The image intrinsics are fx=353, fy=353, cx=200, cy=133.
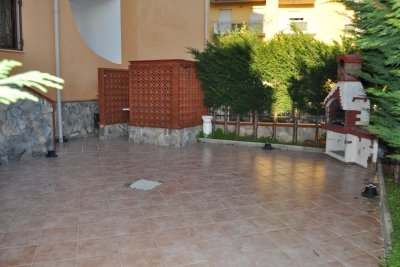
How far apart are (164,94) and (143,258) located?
688cm

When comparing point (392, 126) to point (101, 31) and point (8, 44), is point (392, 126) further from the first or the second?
point (101, 31)

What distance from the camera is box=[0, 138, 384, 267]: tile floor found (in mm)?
3598

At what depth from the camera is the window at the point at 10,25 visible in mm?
8672

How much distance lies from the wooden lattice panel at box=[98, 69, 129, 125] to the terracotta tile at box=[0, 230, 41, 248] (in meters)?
7.23

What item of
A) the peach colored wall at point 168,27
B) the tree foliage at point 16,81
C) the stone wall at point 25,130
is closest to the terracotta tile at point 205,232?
the tree foliage at point 16,81

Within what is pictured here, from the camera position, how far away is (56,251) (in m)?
3.65

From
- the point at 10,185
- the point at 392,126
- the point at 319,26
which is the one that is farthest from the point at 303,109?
the point at 319,26

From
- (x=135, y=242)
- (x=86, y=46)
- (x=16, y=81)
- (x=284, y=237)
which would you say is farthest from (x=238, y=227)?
(x=86, y=46)

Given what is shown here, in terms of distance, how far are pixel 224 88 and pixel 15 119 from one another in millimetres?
5599

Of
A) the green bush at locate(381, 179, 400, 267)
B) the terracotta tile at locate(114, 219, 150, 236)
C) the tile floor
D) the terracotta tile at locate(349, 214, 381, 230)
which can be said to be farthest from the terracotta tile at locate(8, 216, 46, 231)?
the terracotta tile at locate(349, 214, 381, 230)

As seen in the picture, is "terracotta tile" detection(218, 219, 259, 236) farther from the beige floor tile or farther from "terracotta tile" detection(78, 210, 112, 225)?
the beige floor tile

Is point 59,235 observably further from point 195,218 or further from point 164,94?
point 164,94

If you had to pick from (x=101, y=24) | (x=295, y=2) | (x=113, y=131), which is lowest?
(x=113, y=131)

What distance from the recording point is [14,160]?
7.84m
